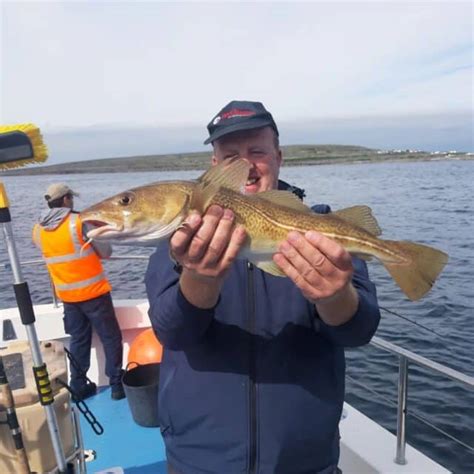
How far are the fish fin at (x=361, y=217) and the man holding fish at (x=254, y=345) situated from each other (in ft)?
0.93

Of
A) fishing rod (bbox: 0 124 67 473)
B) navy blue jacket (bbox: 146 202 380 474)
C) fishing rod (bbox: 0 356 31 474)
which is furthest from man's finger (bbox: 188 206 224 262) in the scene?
fishing rod (bbox: 0 356 31 474)

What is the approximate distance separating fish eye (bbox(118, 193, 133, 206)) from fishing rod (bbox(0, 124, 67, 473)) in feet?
2.36

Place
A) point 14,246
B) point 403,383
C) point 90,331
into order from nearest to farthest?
point 14,246 → point 403,383 → point 90,331

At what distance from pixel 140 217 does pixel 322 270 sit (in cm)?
92

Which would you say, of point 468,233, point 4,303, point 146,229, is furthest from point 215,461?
point 468,233

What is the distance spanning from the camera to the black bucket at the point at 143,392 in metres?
5.09

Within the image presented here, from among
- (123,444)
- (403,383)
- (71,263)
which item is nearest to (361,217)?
(403,383)

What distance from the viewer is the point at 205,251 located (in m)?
2.23

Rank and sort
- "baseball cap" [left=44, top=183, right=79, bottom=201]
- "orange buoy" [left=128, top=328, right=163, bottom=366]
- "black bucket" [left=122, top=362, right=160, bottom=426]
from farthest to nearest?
"baseball cap" [left=44, top=183, right=79, bottom=201] → "orange buoy" [left=128, top=328, right=163, bottom=366] → "black bucket" [left=122, top=362, right=160, bottom=426]

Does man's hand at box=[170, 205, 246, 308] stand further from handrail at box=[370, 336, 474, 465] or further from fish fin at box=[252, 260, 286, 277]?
handrail at box=[370, 336, 474, 465]

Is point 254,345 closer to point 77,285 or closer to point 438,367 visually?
point 438,367

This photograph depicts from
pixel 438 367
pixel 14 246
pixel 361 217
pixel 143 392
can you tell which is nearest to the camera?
pixel 361 217

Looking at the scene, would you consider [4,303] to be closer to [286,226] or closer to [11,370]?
[11,370]

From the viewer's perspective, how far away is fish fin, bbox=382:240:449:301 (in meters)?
2.51
